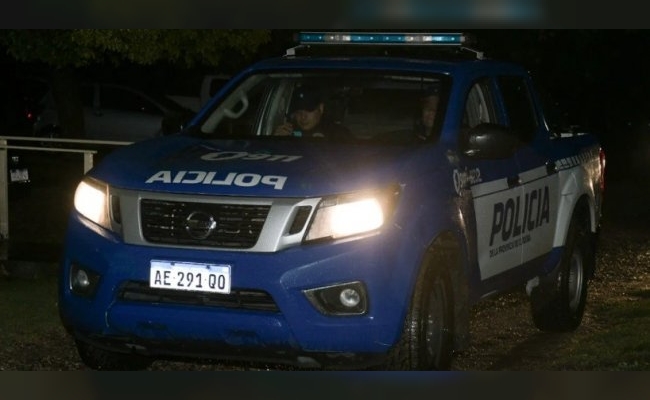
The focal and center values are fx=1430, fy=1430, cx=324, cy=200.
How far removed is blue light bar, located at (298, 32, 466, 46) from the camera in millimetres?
8258

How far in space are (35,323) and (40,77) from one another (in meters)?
19.4

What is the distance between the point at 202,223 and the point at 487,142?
1732 millimetres

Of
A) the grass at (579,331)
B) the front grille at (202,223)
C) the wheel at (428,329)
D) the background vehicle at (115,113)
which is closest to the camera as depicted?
the front grille at (202,223)

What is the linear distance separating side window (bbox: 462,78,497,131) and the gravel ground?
139 cm

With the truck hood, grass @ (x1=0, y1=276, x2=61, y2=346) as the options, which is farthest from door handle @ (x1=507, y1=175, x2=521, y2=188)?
grass @ (x1=0, y1=276, x2=61, y2=346)

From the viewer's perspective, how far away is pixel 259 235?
6363mm

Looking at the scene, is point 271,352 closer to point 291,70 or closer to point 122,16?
point 291,70

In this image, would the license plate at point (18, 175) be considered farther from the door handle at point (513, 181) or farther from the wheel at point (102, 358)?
the door handle at point (513, 181)

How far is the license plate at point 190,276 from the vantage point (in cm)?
635

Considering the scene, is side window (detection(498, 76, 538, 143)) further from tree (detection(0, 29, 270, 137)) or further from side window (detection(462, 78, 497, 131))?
tree (detection(0, 29, 270, 137))

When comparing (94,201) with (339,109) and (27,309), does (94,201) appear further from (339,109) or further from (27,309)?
(27,309)

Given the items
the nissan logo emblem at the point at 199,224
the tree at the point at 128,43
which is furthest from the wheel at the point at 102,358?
the tree at the point at 128,43

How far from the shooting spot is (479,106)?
27.1ft

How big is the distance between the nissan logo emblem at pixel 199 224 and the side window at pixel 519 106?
8.77ft
